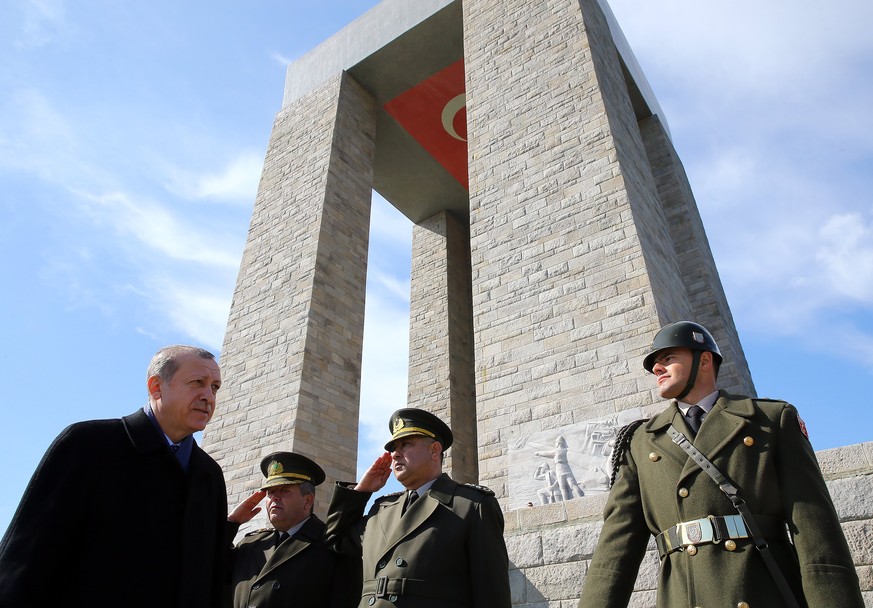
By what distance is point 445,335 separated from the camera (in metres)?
14.1

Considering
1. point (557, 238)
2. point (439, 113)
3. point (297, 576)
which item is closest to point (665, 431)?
point (297, 576)

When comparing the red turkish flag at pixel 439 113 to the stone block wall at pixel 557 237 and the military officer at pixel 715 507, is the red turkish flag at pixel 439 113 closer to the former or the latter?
the stone block wall at pixel 557 237

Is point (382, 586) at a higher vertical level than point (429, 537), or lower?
lower

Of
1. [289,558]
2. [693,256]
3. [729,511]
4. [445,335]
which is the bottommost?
[729,511]

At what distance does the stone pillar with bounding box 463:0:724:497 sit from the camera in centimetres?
673

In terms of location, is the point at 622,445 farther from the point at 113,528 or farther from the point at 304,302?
the point at 304,302

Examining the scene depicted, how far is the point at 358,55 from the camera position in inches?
504

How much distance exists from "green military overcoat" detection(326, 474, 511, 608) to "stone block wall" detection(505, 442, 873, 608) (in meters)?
1.25

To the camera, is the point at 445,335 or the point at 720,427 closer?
the point at 720,427

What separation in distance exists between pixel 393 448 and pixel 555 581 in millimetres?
1474

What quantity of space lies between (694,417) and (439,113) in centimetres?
1225

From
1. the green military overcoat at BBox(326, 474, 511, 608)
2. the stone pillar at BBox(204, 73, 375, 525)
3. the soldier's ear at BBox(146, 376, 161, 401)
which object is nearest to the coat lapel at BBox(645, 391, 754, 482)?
the green military overcoat at BBox(326, 474, 511, 608)

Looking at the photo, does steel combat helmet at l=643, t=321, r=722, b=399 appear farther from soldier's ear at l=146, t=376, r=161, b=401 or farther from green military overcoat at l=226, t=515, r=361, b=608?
green military overcoat at l=226, t=515, r=361, b=608

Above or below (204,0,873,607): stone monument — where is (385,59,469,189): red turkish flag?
above
